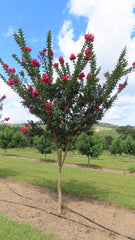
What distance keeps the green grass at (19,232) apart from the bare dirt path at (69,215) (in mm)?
386

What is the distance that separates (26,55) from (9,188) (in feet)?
25.6

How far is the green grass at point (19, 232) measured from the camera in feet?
15.5

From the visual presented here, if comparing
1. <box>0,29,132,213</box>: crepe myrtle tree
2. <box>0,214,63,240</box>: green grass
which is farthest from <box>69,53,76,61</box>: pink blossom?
<box>0,214,63,240</box>: green grass

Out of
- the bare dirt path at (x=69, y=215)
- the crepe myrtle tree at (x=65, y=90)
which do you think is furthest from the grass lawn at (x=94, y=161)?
the crepe myrtle tree at (x=65, y=90)

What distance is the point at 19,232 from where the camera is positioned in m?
5.00

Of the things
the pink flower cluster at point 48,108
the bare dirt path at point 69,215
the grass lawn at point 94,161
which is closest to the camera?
the bare dirt path at point 69,215

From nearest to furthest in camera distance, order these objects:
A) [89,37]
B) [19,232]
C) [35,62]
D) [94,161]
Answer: [19,232] → [35,62] → [89,37] → [94,161]

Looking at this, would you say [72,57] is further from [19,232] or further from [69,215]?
[69,215]

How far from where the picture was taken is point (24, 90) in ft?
22.5

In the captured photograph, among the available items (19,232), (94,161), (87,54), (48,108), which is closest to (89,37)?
(87,54)

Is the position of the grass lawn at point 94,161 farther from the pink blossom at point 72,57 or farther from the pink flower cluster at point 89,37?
the pink flower cluster at point 89,37

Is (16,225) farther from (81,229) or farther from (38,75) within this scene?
(38,75)

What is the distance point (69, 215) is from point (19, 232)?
8.19 ft

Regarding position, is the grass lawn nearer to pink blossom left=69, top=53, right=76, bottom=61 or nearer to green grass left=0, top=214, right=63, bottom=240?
green grass left=0, top=214, right=63, bottom=240
